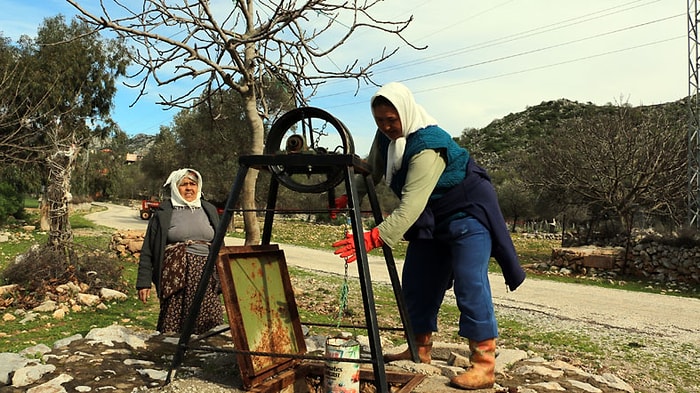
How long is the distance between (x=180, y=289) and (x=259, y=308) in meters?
1.55

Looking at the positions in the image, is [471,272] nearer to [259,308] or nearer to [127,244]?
[259,308]

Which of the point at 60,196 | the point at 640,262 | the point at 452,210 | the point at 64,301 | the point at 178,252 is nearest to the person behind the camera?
the point at 452,210

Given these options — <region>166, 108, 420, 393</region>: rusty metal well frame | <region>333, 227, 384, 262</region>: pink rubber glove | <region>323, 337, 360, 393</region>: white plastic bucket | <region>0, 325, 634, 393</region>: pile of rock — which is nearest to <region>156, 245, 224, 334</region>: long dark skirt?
<region>0, 325, 634, 393</region>: pile of rock

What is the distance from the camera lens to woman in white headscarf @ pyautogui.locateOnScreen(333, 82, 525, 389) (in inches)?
126

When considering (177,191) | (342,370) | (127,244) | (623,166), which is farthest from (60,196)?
(623,166)

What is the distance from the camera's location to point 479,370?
3.38 meters

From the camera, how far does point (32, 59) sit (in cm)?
2262

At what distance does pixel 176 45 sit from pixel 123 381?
3.37m

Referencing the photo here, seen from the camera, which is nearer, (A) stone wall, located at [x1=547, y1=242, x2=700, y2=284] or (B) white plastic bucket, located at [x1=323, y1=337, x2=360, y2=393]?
(B) white plastic bucket, located at [x1=323, y1=337, x2=360, y2=393]

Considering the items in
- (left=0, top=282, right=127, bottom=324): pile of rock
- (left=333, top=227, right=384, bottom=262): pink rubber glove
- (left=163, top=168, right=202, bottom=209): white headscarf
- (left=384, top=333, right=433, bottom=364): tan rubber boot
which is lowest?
(left=0, top=282, right=127, bottom=324): pile of rock

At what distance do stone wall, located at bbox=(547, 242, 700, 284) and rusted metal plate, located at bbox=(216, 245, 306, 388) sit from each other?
13.0m

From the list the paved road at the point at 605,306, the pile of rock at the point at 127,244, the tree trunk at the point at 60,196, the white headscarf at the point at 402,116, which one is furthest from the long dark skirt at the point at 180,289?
the pile of rock at the point at 127,244

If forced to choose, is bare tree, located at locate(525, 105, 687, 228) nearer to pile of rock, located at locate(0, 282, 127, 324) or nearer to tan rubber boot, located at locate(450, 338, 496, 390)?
pile of rock, located at locate(0, 282, 127, 324)

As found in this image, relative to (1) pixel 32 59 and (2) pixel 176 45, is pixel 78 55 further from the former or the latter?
(2) pixel 176 45
